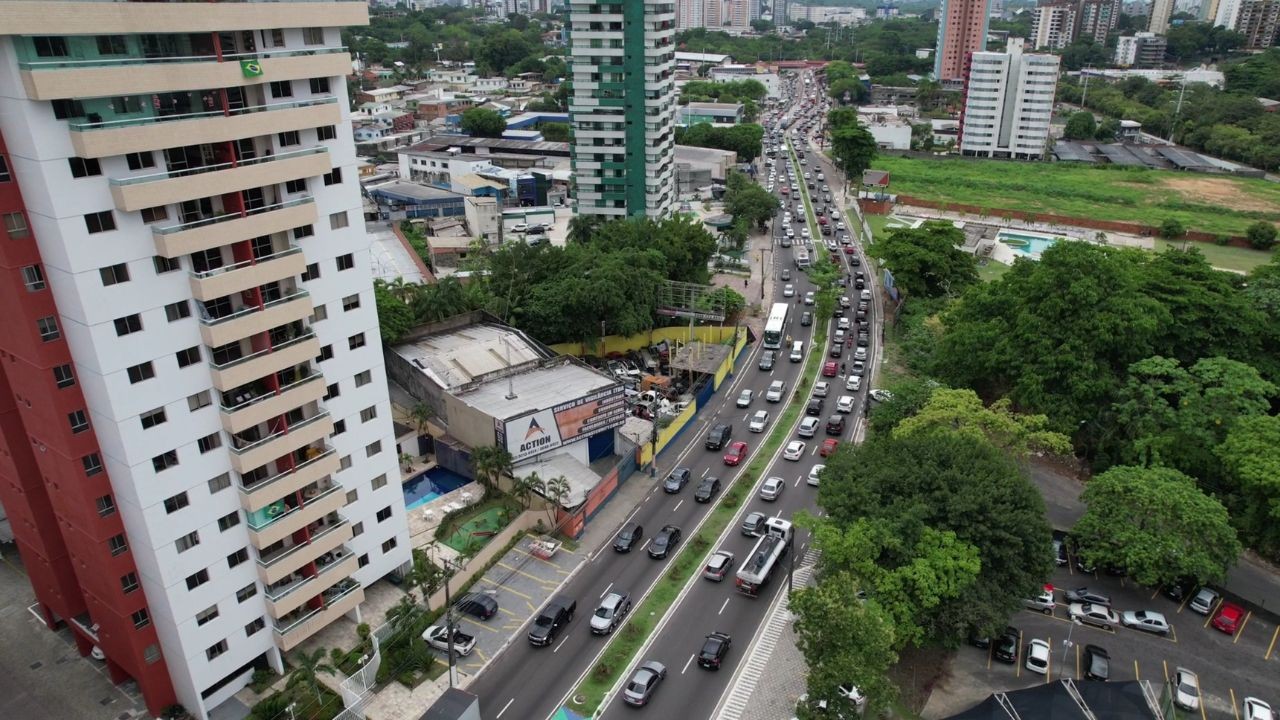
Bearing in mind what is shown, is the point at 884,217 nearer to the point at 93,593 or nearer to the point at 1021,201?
the point at 1021,201

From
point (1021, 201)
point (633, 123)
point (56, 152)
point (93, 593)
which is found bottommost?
point (1021, 201)

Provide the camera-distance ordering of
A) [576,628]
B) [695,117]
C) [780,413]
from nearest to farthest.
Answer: [576,628]
[780,413]
[695,117]

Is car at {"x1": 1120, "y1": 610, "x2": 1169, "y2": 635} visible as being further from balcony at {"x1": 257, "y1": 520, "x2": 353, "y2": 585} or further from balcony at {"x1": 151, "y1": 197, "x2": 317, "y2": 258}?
balcony at {"x1": 151, "y1": 197, "x2": 317, "y2": 258}

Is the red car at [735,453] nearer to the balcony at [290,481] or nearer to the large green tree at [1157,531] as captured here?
the large green tree at [1157,531]

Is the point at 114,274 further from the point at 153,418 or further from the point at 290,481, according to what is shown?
the point at 290,481

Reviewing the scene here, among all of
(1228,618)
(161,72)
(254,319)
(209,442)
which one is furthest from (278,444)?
(1228,618)

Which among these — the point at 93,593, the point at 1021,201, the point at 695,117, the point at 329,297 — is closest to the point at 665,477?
the point at 329,297
